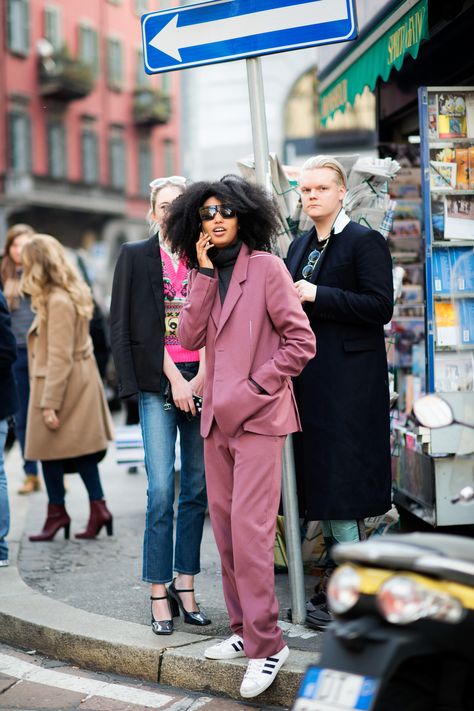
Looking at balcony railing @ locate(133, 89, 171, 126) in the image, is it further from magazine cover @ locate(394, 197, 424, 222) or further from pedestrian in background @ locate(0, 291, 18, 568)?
pedestrian in background @ locate(0, 291, 18, 568)

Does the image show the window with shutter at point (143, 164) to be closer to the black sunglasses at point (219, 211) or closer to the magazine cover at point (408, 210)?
the magazine cover at point (408, 210)

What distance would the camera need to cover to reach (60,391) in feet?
→ 22.7

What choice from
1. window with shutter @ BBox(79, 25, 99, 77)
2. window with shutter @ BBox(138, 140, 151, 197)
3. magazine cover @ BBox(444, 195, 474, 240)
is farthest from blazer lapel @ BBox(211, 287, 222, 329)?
window with shutter @ BBox(138, 140, 151, 197)

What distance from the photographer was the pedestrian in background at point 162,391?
4.73 meters

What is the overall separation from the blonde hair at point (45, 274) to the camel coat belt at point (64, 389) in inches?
1.9

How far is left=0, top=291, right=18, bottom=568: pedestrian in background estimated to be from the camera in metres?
6.05

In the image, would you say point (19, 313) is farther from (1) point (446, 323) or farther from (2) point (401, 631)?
(2) point (401, 631)

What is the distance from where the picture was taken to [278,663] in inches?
161

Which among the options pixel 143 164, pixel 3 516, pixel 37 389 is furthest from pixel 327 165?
pixel 143 164

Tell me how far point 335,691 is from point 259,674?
136 cm

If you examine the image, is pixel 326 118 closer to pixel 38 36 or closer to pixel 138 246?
pixel 138 246

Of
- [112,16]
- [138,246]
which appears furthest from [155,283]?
[112,16]

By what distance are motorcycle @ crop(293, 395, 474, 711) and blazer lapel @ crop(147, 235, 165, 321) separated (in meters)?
2.12

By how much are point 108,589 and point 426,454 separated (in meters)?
1.87
